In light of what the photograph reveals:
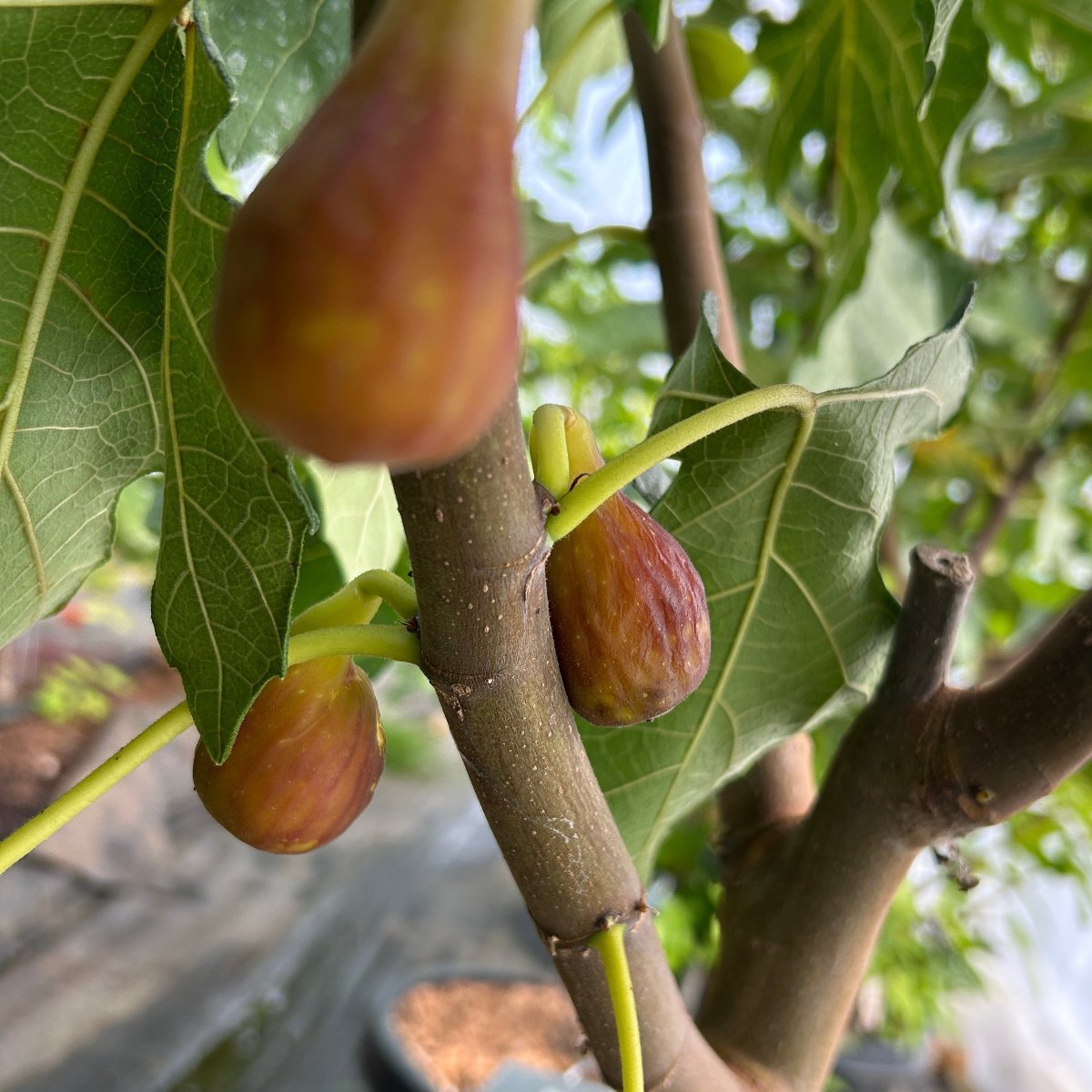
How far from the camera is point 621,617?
29cm

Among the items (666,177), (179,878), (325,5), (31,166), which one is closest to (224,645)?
(31,166)

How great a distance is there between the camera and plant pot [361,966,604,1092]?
1.49m

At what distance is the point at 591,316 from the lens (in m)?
1.22

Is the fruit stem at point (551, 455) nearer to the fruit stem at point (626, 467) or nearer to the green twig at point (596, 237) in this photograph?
the fruit stem at point (626, 467)

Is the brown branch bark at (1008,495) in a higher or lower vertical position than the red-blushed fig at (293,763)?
lower

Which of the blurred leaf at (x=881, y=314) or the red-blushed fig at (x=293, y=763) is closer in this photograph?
the red-blushed fig at (x=293, y=763)

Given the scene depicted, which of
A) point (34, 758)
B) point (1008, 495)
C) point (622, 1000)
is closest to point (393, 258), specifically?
point (622, 1000)

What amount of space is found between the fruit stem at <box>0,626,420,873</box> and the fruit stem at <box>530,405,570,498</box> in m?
0.06

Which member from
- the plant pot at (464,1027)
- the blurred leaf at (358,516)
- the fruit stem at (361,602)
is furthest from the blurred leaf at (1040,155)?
the plant pot at (464,1027)

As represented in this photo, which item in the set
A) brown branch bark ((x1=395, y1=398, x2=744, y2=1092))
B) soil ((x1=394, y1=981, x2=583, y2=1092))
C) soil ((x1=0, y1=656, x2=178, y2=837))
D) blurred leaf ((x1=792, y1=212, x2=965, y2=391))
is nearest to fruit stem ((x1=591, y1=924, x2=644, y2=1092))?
brown branch bark ((x1=395, y1=398, x2=744, y2=1092))

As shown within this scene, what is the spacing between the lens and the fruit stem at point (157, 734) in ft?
0.91

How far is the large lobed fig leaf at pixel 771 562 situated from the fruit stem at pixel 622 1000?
121 mm

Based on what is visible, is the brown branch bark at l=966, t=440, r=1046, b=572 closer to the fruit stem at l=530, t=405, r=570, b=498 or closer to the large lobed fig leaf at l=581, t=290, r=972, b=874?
the large lobed fig leaf at l=581, t=290, r=972, b=874

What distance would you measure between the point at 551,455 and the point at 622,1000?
0.18m
